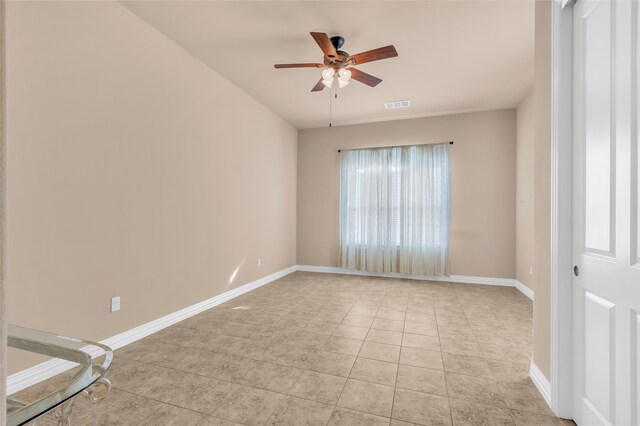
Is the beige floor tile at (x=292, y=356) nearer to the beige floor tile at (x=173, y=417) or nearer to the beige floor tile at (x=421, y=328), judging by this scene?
the beige floor tile at (x=173, y=417)

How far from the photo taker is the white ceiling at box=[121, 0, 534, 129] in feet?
8.63

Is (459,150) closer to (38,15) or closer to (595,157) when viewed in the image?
(595,157)

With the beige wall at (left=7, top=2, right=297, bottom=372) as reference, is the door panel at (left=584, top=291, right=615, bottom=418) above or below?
below

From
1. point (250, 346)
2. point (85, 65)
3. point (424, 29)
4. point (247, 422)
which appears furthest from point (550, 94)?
point (85, 65)

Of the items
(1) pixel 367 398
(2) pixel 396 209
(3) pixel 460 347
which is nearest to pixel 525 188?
(2) pixel 396 209

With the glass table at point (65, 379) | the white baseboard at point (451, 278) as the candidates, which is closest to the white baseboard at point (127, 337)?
the glass table at point (65, 379)

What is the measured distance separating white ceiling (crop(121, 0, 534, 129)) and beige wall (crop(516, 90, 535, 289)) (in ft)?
1.06

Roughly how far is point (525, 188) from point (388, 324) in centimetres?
311

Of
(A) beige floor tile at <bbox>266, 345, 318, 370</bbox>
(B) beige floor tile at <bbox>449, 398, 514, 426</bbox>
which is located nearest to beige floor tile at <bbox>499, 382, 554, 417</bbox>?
(B) beige floor tile at <bbox>449, 398, 514, 426</bbox>

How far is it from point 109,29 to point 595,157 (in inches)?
143

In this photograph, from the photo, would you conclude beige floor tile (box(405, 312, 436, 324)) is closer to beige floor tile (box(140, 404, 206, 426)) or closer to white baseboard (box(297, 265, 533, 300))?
white baseboard (box(297, 265, 533, 300))

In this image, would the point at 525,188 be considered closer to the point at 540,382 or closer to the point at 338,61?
the point at 540,382

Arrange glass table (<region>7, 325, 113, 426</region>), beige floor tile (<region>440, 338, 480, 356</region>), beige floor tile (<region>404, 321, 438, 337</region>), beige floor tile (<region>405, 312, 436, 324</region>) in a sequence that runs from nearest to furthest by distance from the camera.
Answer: glass table (<region>7, 325, 113, 426</region>)
beige floor tile (<region>440, 338, 480, 356</region>)
beige floor tile (<region>404, 321, 438, 337</region>)
beige floor tile (<region>405, 312, 436, 324</region>)

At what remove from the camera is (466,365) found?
2.30 m
